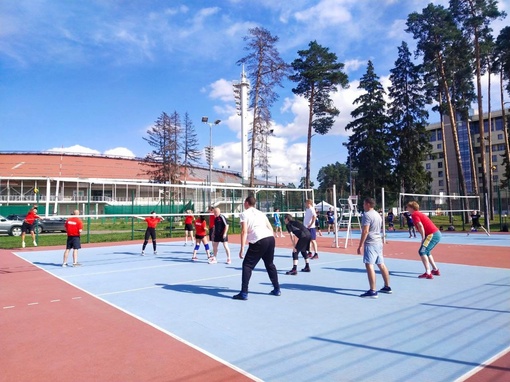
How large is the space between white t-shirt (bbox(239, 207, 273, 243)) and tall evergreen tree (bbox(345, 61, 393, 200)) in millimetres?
34630

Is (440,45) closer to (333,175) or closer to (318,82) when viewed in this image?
(318,82)

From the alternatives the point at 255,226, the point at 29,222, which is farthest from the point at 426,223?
the point at 29,222

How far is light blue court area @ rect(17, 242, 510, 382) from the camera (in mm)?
4113

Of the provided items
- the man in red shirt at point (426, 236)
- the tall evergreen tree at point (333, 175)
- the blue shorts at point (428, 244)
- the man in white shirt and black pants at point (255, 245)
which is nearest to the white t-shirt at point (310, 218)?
the man in red shirt at point (426, 236)

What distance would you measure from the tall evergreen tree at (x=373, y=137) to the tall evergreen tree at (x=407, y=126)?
100 centimetres

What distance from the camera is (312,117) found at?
118 feet

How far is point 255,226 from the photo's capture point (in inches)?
285

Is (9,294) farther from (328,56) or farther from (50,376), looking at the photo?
(328,56)

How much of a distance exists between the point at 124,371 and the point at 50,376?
0.74 meters

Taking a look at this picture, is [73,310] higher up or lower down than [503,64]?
lower down

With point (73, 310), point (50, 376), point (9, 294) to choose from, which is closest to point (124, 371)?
point (50, 376)

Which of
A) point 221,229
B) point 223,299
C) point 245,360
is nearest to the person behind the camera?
point 245,360

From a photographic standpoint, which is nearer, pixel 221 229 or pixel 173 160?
pixel 221 229

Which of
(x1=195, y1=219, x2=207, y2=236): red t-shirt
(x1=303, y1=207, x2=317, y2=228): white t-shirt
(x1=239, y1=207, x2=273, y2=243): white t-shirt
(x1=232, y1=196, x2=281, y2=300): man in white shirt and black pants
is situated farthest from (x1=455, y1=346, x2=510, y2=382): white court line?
(x1=195, y1=219, x2=207, y2=236): red t-shirt
